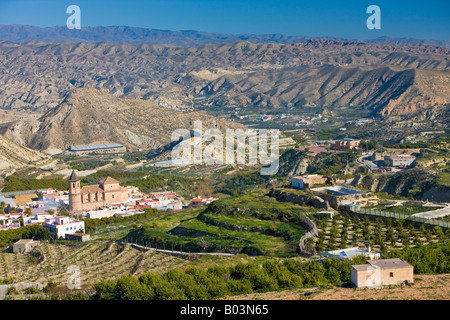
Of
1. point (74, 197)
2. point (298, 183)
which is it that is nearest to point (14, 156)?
point (74, 197)

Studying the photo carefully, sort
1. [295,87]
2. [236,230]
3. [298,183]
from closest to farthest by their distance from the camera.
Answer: [236,230] < [298,183] < [295,87]

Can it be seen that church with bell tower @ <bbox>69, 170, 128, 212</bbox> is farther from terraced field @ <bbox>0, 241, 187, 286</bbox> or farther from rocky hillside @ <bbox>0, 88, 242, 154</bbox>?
rocky hillside @ <bbox>0, 88, 242, 154</bbox>

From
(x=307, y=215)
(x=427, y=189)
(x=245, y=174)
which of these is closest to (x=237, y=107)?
(x=245, y=174)

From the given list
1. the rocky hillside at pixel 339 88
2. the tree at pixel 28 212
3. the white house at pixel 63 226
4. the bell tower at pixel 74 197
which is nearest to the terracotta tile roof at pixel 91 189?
the bell tower at pixel 74 197

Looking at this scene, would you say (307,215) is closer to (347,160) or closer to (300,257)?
(300,257)

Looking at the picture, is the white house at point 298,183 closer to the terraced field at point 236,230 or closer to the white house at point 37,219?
the terraced field at point 236,230

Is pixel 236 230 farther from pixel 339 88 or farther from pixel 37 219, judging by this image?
pixel 339 88

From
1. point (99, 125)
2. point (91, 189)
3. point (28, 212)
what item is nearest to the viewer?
point (28, 212)
